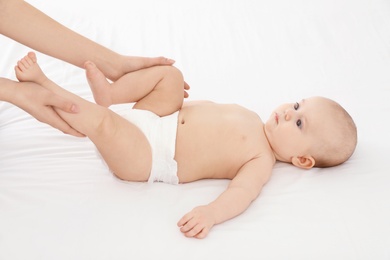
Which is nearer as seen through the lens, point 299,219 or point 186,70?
point 299,219

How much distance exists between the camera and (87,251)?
1153 mm

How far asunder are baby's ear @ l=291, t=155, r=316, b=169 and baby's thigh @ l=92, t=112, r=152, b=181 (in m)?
0.44

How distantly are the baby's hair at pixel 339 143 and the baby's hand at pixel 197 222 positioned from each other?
43 centimetres

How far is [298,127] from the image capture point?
4.97 feet

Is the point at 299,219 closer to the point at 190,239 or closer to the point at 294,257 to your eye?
the point at 294,257

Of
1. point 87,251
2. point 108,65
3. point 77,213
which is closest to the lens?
point 87,251

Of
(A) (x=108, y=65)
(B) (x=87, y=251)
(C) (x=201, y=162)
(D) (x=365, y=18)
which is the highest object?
(D) (x=365, y=18)

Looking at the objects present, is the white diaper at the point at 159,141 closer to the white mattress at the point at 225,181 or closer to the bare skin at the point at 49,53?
the white mattress at the point at 225,181

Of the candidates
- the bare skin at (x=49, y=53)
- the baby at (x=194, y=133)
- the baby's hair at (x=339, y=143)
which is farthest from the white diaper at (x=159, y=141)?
the baby's hair at (x=339, y=143)

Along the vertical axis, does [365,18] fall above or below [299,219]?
above

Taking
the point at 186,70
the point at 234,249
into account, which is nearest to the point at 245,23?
the point at 186,70

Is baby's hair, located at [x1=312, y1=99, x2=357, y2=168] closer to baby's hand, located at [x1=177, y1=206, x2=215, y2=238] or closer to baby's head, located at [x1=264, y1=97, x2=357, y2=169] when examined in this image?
baby's head, located at [x1=264, y1=97, x2=357, y2=169]

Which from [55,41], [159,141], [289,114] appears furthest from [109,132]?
[289,114]

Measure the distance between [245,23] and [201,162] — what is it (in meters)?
1.13
